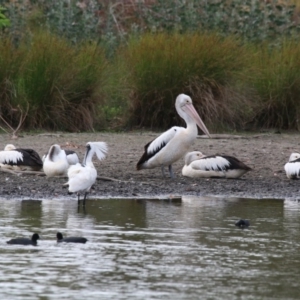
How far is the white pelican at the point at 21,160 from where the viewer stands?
1282 cm

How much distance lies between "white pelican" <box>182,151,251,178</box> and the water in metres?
1.65

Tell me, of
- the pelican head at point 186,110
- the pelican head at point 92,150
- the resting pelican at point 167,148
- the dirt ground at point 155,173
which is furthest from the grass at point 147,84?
the pelican head at point 92,150

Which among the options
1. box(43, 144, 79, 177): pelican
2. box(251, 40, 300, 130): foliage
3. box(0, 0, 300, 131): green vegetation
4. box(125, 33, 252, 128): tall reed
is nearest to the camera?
box(43, 144, 79, 177): pelican

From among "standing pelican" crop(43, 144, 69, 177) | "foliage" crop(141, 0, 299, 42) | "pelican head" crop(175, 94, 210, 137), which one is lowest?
"standing pelican" crop(43, 144, 69, 177)

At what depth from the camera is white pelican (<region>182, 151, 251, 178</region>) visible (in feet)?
42.1

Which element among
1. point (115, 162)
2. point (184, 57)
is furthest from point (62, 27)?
point (115, 162)

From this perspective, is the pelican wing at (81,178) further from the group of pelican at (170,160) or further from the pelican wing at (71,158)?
the pelican wing at (71,158)

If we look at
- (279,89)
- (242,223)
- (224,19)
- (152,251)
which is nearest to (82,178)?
(242,223)

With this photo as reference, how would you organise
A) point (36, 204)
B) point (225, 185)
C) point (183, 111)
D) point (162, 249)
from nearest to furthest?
point (162, 249) → point (36, 204) → point (225, 185) → point (183, 111)

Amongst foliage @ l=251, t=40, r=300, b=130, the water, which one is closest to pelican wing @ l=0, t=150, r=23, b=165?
the water

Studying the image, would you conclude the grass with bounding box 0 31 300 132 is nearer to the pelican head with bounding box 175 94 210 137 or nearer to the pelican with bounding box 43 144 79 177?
the pelican head with bounding box 175 94 210 137

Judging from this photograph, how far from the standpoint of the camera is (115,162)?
549 inches

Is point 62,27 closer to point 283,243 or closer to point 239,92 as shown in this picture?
point 239,92

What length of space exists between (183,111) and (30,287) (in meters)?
6.98
